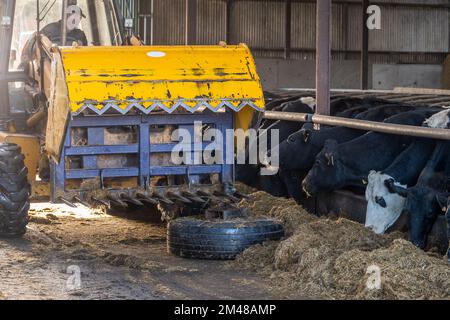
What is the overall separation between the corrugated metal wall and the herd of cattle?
14.7m

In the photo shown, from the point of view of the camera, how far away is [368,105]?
12.0 meters

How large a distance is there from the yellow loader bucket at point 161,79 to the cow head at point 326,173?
3.44 feet

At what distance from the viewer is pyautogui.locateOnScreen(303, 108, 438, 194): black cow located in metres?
9.78

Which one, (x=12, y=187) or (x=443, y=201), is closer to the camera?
(x=443, y=201)

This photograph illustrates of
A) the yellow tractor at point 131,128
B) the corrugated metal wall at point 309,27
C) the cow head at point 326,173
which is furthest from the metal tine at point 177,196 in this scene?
the corrugated metal wall at point 309,27

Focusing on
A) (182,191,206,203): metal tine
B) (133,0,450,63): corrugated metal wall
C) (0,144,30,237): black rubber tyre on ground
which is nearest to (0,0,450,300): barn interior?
(182,191,206,203): metal tine

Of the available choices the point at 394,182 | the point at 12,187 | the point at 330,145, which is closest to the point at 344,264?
the point at 394,182

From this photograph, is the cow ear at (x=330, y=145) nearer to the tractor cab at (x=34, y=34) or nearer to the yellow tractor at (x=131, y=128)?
the yellow tractor at (x=131, y=128)

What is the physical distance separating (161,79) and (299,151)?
2622 mm

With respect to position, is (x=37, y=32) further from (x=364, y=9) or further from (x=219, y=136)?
(x=364, y=9)

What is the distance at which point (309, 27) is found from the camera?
28.2 metres

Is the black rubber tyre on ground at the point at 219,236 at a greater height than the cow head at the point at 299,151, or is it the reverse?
the cow head at the point at 299,151

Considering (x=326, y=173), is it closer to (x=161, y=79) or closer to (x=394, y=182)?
(x=394, y=182)

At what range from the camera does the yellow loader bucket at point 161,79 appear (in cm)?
840
